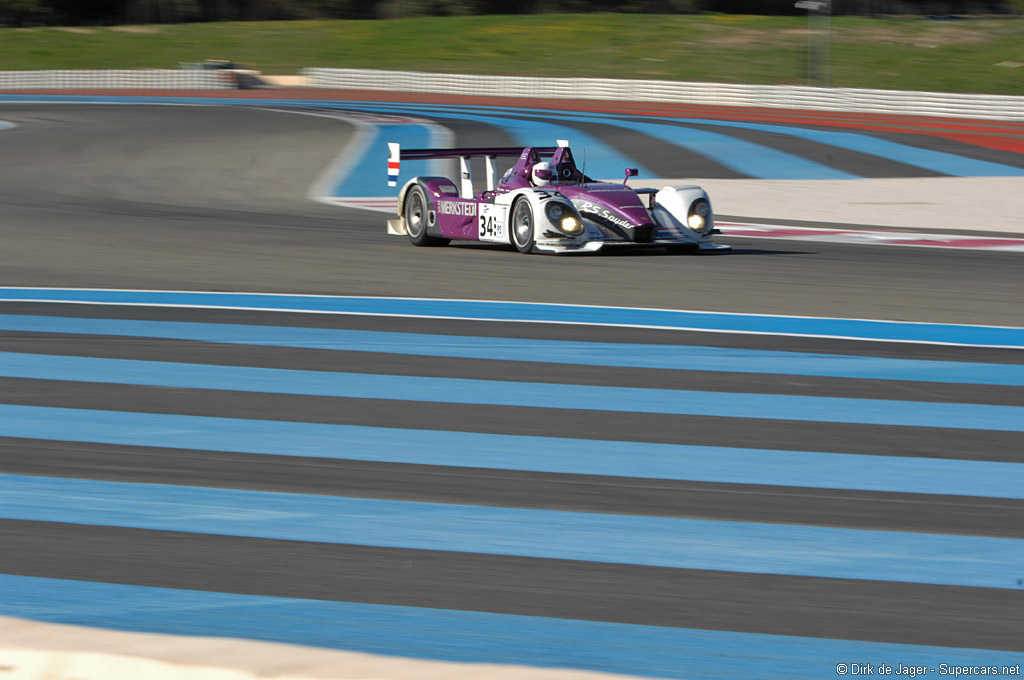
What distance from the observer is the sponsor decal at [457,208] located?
1202 centimetres

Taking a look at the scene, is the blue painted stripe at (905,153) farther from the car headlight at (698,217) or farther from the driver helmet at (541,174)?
the driver helmet at (541,174)

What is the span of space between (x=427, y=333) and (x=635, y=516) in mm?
3723

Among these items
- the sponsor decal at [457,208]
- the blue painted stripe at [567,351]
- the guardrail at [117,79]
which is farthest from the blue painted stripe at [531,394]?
the guardrail at [117,79]

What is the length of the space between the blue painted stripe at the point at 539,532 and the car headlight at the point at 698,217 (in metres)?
7.63

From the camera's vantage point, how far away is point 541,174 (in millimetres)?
11625

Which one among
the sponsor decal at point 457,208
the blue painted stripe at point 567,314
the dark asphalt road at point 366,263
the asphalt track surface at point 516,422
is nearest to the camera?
the asphalt track surface at point 516,422

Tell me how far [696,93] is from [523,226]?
2948cm

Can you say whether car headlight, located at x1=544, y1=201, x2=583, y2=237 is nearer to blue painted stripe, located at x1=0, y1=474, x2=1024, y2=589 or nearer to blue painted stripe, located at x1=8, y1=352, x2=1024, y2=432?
blue painted stripe, located at x1=8, y1=352, x2=1024, y2=432

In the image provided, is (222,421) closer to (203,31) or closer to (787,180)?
(787,180)

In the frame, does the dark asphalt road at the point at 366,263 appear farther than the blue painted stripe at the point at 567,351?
Yes

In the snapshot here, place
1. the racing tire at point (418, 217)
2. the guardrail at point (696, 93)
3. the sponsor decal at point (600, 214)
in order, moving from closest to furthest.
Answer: the sponsor decal at point (600, 214), the racing tire at point (418, 217), the guardrail at point (696, 93)

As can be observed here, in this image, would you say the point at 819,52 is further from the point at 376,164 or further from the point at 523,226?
the point at 523,226

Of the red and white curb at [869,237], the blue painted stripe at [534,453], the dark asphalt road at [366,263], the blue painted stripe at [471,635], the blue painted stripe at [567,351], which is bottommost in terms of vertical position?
the red and white curb at [869,237]

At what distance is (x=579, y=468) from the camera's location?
5035 mm
